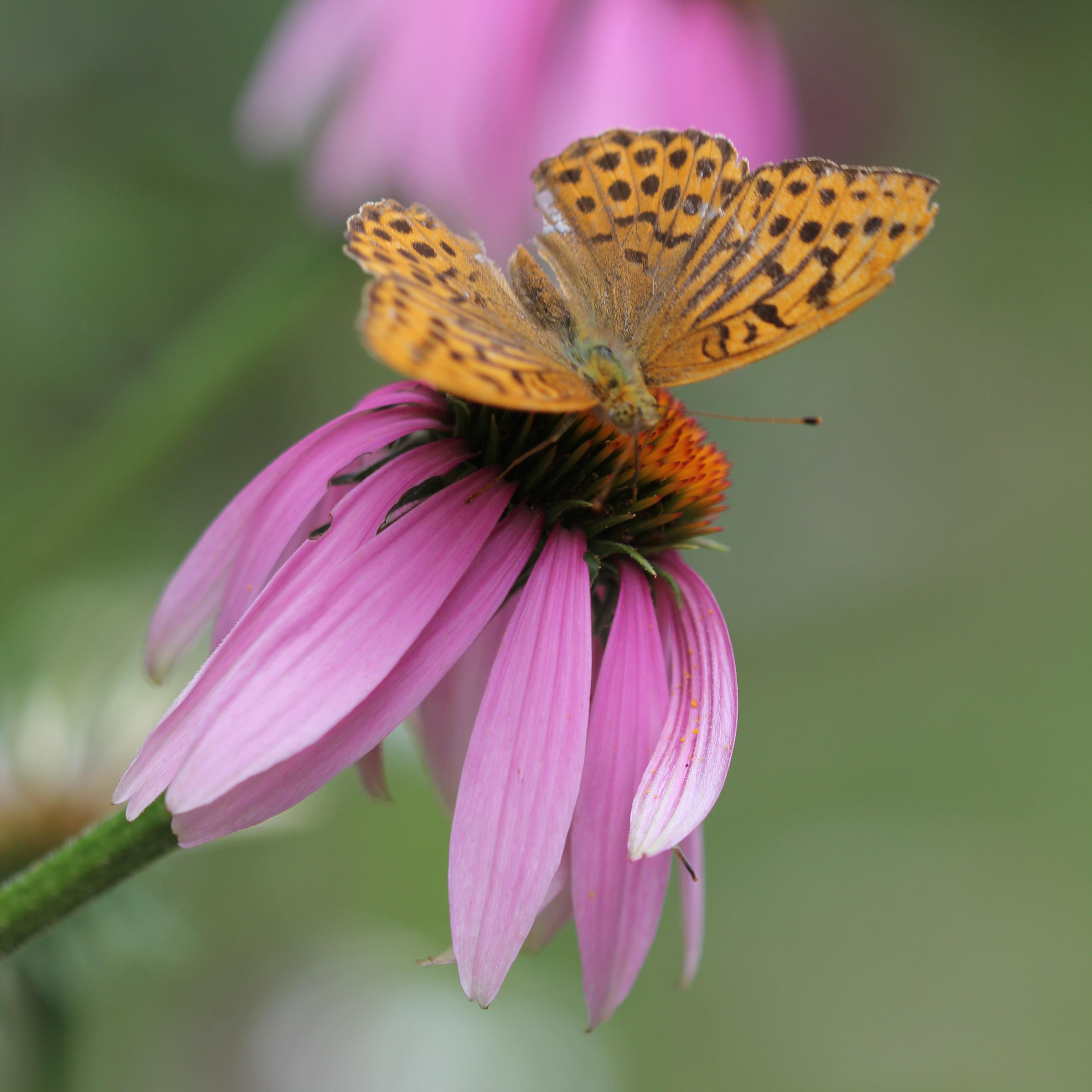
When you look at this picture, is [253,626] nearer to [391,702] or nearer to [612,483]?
[391,702]

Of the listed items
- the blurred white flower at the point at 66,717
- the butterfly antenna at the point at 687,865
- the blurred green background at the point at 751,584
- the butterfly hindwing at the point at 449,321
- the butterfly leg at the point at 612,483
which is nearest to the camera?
the butterfly hindwing at the point at 449,321

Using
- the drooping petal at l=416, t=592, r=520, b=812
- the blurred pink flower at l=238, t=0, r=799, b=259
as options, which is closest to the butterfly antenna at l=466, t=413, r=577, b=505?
the drooping petal at l=416, t=592, r=520, b=812

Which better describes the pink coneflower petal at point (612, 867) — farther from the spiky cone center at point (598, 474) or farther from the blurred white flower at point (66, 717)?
the blurred white flower at point (66, 717)

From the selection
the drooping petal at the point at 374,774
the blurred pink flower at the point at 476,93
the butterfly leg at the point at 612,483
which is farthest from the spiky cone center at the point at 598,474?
the blurred pink flower at the point at 476,93

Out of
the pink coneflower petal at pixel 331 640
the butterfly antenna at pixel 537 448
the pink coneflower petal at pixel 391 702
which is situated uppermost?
the pink coneflower petal at pixel 331 640

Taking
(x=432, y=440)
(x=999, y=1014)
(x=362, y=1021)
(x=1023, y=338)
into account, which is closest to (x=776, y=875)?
(x=999, y=1014)

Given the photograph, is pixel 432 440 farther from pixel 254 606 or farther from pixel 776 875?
pixel 776 875
